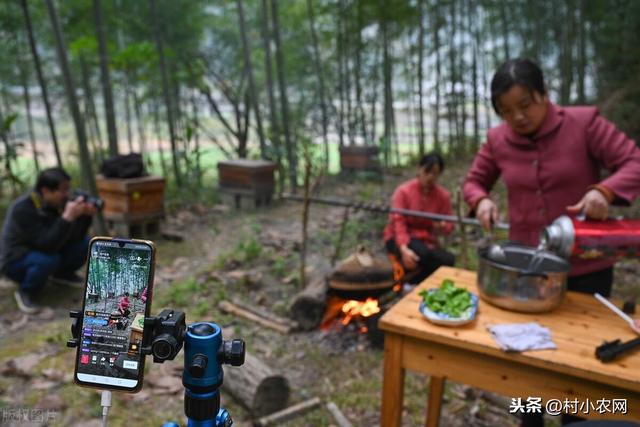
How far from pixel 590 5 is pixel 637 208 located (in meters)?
6.70

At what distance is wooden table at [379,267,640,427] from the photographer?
5.49 ft

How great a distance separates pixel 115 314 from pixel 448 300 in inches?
61.8

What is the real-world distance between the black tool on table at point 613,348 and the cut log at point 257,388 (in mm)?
2054

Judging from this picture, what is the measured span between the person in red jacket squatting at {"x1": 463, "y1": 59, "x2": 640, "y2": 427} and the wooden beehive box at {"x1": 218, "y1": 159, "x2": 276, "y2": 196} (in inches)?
244

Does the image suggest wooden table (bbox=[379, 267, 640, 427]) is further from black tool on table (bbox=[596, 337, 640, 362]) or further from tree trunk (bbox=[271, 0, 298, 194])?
tree trunk (bbox=[271, 0, 298, 194])

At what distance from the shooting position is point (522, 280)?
200 centimetres

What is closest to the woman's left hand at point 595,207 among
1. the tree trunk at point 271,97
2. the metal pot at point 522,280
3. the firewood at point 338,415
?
the metal pot at point 522,280

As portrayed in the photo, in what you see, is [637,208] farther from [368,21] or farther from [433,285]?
[368,21]

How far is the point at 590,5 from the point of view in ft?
36.1

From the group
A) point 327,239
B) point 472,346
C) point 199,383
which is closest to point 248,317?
point 327,239

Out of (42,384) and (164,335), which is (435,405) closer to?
(164,335)

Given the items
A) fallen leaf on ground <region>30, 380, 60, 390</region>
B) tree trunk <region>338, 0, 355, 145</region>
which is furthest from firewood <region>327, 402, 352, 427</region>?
tree trunk <region>338, 0, 355, 145</region>

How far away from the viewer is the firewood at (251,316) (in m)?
4.34

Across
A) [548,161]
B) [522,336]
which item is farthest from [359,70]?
[522,336]
